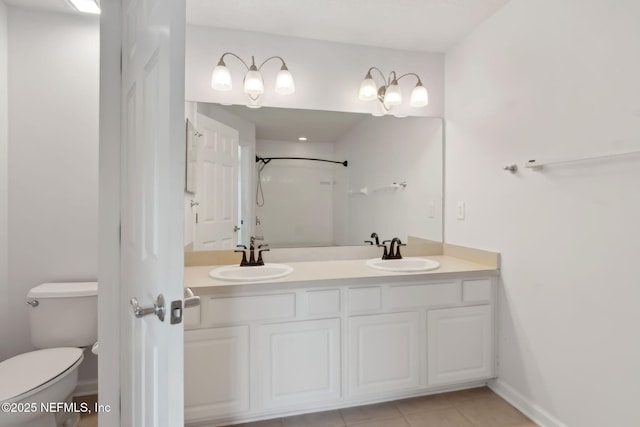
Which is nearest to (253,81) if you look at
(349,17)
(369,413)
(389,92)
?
(349,17)

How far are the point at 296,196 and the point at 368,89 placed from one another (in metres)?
0.89

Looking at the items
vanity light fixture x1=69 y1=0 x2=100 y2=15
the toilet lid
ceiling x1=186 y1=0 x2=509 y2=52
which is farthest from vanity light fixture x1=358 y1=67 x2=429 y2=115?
the toilet lid

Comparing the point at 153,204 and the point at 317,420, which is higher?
the point at 153,204

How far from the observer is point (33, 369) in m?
1.46

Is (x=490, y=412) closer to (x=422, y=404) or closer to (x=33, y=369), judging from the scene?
(x=422, y=404)

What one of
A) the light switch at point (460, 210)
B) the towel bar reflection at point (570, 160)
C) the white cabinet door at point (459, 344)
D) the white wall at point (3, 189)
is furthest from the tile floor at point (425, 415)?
the white wall at point (3, 189)

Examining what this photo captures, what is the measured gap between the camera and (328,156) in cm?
231

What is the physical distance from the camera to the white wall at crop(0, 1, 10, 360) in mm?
1783

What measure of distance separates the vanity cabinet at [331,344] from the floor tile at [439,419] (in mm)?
125

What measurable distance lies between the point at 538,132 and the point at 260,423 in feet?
6.87

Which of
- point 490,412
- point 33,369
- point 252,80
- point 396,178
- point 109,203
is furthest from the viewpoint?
point 396,178

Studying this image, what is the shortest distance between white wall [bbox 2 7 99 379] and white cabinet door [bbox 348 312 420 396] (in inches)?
63.2

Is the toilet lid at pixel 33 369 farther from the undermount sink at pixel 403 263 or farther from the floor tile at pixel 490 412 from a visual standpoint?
the floor tile at pixel 490 412

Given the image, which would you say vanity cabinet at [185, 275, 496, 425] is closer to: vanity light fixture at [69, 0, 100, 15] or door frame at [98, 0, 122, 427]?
door frame at [98, 0, 122, 427]
